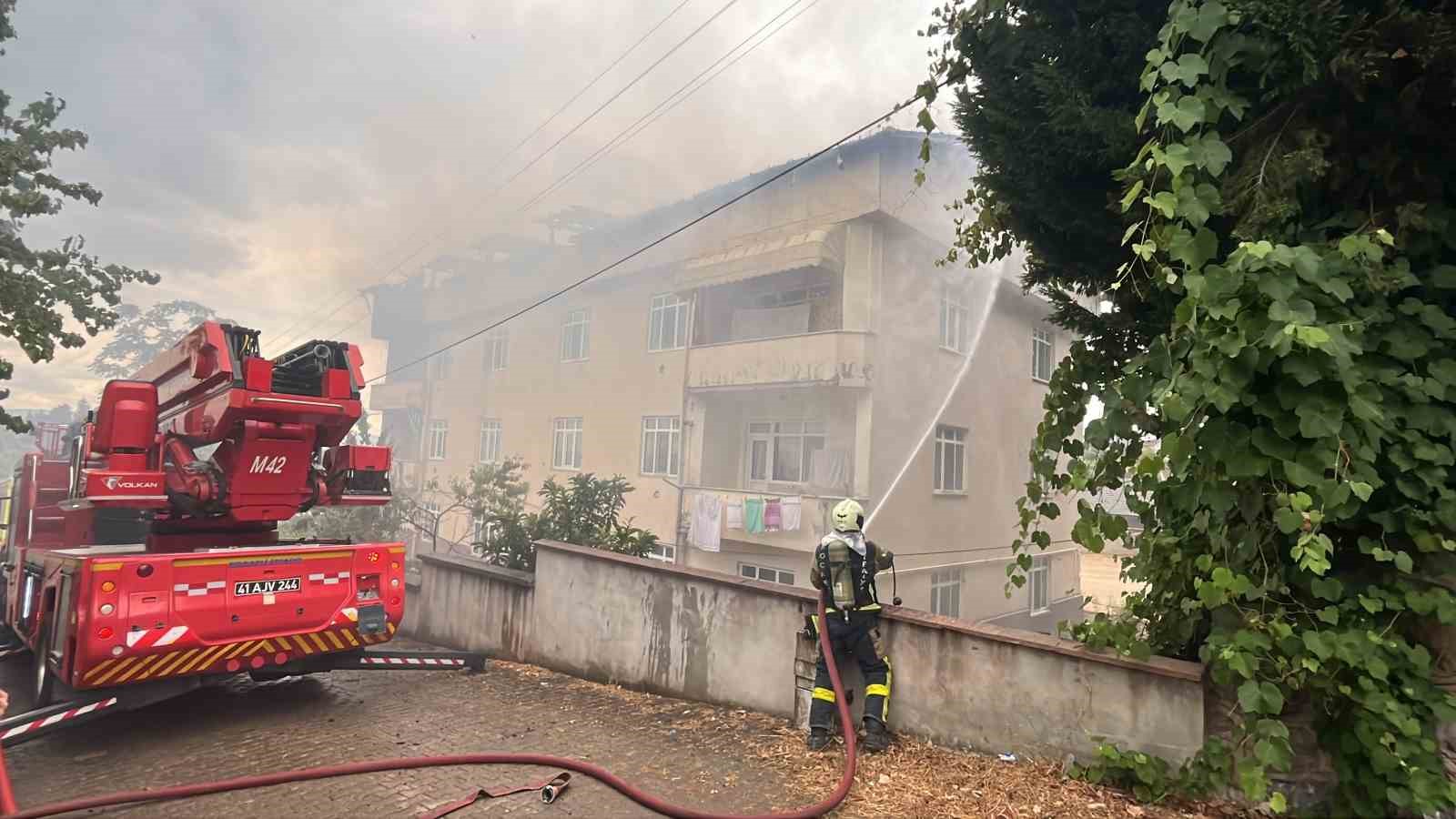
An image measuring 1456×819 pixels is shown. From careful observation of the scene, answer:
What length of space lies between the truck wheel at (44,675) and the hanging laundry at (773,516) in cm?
991

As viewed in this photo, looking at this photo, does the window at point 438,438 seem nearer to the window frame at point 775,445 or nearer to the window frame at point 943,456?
the window frame at point 775,445

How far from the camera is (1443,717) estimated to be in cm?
296

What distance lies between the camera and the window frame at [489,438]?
864 inches

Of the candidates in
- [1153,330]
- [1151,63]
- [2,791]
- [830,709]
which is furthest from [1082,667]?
[2,791]

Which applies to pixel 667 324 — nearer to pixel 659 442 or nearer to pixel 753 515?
pixel 659 442

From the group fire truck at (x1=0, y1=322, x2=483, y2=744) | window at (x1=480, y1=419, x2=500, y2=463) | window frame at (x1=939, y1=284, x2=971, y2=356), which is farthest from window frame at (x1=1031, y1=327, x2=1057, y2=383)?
window at (x1=480, y1=419, x2=500, y2=463)

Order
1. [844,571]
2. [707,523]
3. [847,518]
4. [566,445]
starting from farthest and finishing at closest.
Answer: [566,445] → [707,523] → [847,518] → [844,571]

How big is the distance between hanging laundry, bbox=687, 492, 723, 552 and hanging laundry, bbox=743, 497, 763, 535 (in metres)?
0.70

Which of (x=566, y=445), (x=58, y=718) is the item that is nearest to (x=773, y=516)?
(x=566, y=445)

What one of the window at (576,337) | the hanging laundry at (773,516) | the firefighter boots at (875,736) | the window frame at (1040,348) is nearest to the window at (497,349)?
the window at (576,337)

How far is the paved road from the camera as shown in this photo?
155 inches

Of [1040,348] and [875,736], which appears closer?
[875,736]

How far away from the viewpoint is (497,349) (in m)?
23.0

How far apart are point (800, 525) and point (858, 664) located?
864cm
